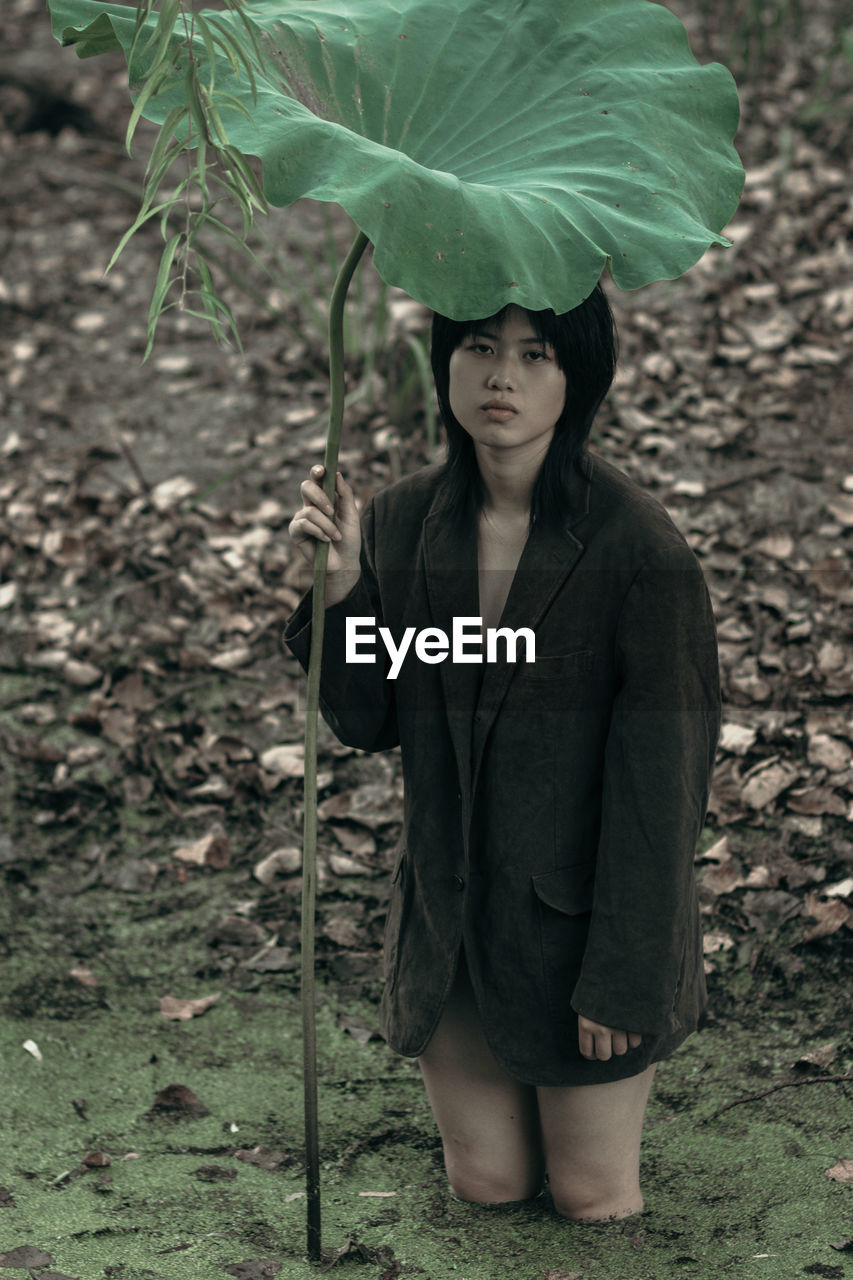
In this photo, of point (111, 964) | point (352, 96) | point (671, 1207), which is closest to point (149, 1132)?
point (111, 964)

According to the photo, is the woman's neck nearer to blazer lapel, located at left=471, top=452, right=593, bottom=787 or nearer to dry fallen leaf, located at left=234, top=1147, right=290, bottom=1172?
blazer lapel, located at left=471, top=452, right=593, bottom=787

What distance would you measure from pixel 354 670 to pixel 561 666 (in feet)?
1.12

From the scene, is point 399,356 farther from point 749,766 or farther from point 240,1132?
point 240,1132

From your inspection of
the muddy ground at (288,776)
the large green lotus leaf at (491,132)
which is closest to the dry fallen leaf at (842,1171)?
the muddy ground at (288,776)

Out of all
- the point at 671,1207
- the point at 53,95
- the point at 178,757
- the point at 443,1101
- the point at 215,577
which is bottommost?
the point at 671,1207

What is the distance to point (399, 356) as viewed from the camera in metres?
4.32

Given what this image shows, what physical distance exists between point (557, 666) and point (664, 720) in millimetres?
178

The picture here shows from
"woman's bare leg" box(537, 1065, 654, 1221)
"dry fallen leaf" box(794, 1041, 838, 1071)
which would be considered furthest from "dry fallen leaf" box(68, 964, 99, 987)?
"dry fallen leaf" box(794, 1041, 838, 1071)

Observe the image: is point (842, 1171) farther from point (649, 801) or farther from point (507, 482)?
point (507, 482)

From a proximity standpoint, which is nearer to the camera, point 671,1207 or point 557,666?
point 557,666

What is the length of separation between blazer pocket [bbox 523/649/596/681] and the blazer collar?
1.3 inches

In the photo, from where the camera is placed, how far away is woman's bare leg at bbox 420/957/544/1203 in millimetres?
2021

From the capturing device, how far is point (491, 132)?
1.79 meters

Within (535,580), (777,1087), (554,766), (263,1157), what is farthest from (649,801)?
(263,1157)
